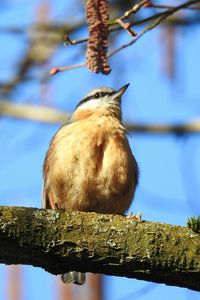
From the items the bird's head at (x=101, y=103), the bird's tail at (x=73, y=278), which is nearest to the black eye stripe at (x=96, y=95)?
the bird's head at (x=101, y=103)

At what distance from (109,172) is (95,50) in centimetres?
109

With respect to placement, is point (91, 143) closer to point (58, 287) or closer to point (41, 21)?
point (58, 287)

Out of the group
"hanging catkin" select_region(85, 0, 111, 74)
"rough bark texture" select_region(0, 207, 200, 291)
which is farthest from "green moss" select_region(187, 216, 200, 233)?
"hanging catkin" select_region(85, 0, 111, 74)

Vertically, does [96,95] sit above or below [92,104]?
above

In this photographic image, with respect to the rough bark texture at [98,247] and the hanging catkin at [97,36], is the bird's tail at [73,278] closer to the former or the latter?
the rough bark texture at [98,247]

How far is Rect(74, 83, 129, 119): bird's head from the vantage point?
544 centimetres

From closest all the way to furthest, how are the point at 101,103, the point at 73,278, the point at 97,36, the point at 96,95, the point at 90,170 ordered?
the point at 97,36 < the point at 73,278 < the point at 90,170 < the point at 101,103 < the point at 96,95

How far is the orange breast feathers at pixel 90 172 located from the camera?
4.74 meters

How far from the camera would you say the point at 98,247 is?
11.2 ft

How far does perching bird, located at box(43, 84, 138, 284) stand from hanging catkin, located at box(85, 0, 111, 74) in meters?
1.00

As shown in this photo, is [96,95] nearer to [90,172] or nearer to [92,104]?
[92,104]

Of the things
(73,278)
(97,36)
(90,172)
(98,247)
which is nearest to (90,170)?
(90,172)

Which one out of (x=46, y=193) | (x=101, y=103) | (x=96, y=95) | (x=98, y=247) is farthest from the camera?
(x=96, y=95)

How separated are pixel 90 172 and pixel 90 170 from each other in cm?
1
